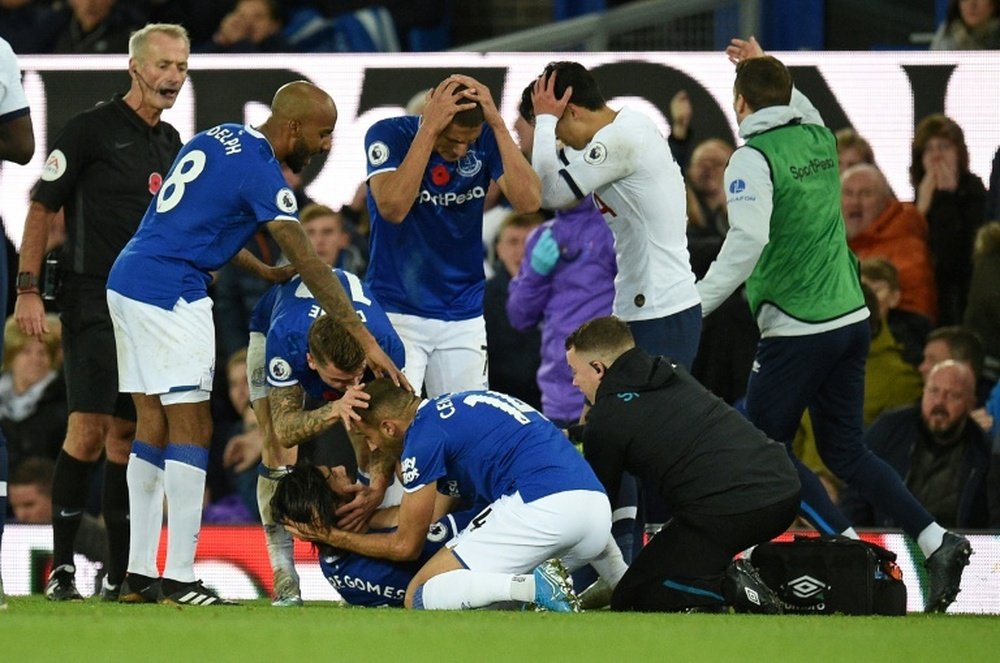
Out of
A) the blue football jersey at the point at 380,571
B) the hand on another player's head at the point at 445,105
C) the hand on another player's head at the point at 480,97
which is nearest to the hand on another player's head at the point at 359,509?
the blue football jersey at the point at 380,571

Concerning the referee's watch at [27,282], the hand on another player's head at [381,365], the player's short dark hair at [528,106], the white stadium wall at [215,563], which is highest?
the player's short dark hair at [528,106]

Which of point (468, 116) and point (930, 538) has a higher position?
point (468, 116)

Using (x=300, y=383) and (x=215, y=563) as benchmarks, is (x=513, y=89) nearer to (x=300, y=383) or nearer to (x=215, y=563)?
(x=215, y=563)

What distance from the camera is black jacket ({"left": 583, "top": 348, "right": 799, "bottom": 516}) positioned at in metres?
7.14

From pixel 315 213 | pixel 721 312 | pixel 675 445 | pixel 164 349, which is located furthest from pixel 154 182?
pixel 721 312

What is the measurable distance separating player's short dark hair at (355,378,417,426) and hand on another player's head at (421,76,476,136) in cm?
111

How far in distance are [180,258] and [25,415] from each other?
168 inches

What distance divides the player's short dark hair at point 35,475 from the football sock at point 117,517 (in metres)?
2.75

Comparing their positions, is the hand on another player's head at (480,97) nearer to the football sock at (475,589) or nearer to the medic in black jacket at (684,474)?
the medic in black jacket at (684,474)

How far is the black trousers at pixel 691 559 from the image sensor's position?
709 centimetres

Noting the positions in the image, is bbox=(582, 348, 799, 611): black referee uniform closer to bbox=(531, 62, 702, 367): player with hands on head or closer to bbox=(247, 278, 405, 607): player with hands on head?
bbox=(531, 62, 702, 367): player with hands on head

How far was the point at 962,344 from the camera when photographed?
1008 centimetres

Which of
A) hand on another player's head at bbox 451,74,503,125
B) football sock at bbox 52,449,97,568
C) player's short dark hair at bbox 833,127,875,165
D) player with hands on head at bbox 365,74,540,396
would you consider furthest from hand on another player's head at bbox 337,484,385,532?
player's short dark hair at bbox 833,127,875,165

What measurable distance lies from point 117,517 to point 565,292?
2.71 m
